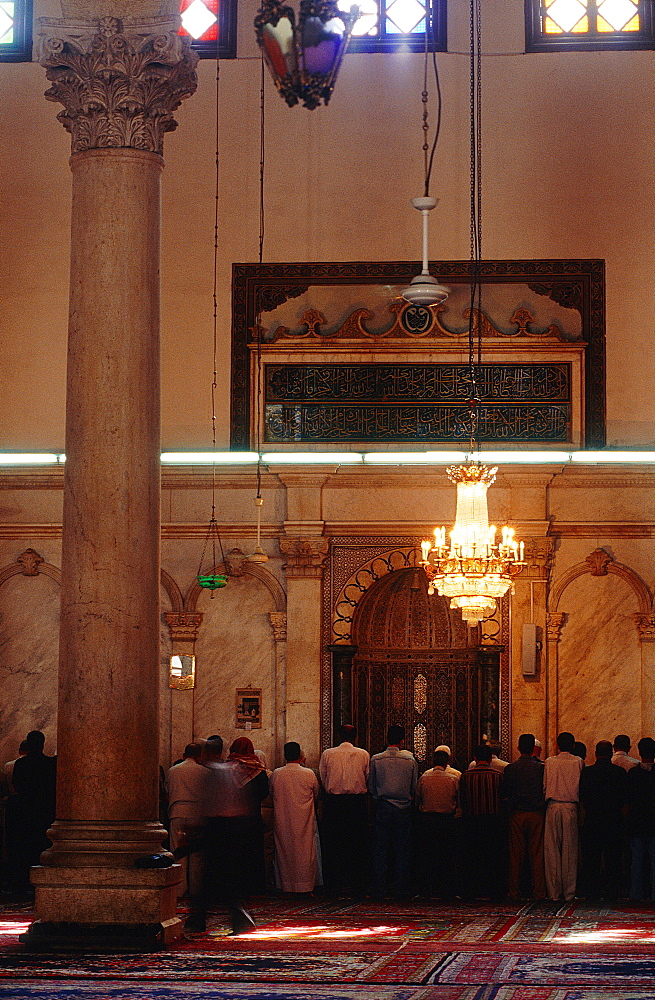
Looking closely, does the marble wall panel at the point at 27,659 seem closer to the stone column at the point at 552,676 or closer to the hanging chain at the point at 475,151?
the hanging chain at the point at 475,151

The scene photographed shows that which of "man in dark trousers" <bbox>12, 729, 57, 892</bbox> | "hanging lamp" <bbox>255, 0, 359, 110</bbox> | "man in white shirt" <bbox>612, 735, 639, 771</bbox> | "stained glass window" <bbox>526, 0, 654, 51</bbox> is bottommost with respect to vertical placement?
"man in dark trousers" <bbox>12, 729, 57, 892</bbox>

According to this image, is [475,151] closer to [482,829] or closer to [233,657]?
[233,657]

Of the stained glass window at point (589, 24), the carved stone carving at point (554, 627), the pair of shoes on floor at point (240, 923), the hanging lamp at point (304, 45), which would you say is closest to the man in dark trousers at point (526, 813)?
the carved stone carving at point (554, 627)

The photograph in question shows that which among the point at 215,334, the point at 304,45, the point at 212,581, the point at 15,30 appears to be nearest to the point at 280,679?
the point at 212,581

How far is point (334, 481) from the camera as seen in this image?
12570 millimetres

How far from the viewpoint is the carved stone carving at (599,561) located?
487 inches

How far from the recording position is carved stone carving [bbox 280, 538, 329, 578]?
41.1 feet

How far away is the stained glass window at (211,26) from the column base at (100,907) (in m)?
8.54

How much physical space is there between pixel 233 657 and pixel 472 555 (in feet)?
9.80

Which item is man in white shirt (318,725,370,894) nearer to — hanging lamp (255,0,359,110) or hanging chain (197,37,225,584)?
hanging chain (197,37,225,584)

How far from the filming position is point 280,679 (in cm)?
1248

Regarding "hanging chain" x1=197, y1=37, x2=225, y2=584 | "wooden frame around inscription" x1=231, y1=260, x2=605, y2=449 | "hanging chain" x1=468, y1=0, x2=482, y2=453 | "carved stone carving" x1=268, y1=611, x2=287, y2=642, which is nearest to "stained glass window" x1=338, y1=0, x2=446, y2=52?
"hanging chain" x1=468, y1=0, x2=482, y2=453

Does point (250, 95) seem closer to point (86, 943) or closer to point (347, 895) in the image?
point (347, 895)

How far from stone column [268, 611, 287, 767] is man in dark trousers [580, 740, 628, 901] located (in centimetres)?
315
